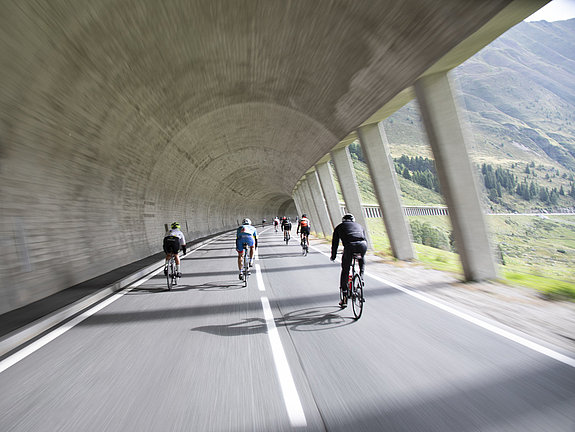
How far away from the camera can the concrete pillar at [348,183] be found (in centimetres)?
1775

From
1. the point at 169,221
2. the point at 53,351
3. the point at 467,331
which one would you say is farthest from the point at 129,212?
the point at 467,331

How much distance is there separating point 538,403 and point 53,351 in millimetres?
5363

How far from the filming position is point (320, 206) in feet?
92.1

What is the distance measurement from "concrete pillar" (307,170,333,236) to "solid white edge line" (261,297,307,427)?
70.5 feet

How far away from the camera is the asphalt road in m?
2.84

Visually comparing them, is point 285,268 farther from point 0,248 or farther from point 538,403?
point 538,403

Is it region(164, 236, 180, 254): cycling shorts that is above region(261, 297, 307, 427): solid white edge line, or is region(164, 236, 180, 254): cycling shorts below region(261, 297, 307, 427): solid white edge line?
above

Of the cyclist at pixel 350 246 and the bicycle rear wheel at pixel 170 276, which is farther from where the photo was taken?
the bicycle rear wheel at pixel 170 276

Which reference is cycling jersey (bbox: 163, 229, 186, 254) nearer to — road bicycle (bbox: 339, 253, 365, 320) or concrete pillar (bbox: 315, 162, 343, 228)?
road bicycle (bbox: 339, 253, 365, 320)

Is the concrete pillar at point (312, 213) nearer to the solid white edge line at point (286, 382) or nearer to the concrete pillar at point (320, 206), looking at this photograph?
the concrete pillar at point (320, 206)

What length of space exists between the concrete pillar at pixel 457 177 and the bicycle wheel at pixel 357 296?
3738 mm

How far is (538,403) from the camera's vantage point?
9.59 ft

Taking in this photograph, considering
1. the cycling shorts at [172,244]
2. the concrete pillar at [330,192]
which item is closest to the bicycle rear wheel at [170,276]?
the cycling shorts at [172,244]

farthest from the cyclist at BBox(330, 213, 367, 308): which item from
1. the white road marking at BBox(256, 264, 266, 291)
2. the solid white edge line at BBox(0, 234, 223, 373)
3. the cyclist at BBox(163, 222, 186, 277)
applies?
the cyclist at BBox(163, 222, 186, 277)
